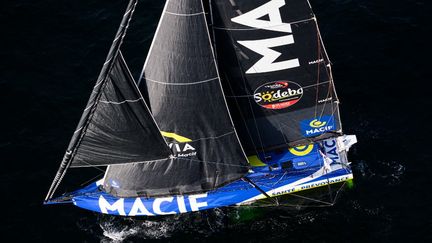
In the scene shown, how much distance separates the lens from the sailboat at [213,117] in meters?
30.6

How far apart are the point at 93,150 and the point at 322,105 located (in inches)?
518

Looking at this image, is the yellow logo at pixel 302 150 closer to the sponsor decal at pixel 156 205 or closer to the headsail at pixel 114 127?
the sponsor decal at pixel 156 205

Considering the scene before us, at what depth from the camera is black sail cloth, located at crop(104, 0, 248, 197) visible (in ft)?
98.5

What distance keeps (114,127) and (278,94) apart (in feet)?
30.9

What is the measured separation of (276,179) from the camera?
120ft

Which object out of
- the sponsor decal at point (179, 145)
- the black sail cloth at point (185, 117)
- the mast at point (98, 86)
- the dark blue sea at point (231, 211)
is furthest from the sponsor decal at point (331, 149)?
the mast at point (98, 86)

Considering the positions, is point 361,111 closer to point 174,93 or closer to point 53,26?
point 174,93

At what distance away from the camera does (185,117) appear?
3297 centimetres

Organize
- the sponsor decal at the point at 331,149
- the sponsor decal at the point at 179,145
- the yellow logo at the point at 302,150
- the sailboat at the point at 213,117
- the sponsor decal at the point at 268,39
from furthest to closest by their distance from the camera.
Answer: the yellow logo at the point at 302,150, the sponsor decal at the point at 331,149, the sponsor decal at the point at 179,145, the sponsor decal at the point at 268,39, the sailboat at the point at 213,117

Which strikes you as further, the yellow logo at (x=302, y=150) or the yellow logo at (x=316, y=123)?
the yellow logo at (x=302, y=150)

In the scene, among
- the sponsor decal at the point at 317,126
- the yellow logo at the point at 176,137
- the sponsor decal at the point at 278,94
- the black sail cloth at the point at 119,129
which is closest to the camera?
the black sail cloth at the point at 119,129

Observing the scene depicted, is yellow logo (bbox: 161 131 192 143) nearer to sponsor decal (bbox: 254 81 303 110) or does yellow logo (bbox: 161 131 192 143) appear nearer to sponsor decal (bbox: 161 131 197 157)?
sponsor decal (bbox: 161 131 197 157)

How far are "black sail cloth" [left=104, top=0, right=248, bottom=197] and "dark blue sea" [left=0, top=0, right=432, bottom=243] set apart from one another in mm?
3573

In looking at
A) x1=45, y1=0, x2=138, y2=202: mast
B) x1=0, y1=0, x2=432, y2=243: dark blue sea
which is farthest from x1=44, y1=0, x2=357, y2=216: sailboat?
x1=0, y1=0, x2=432, y2=243: dark blue sea
